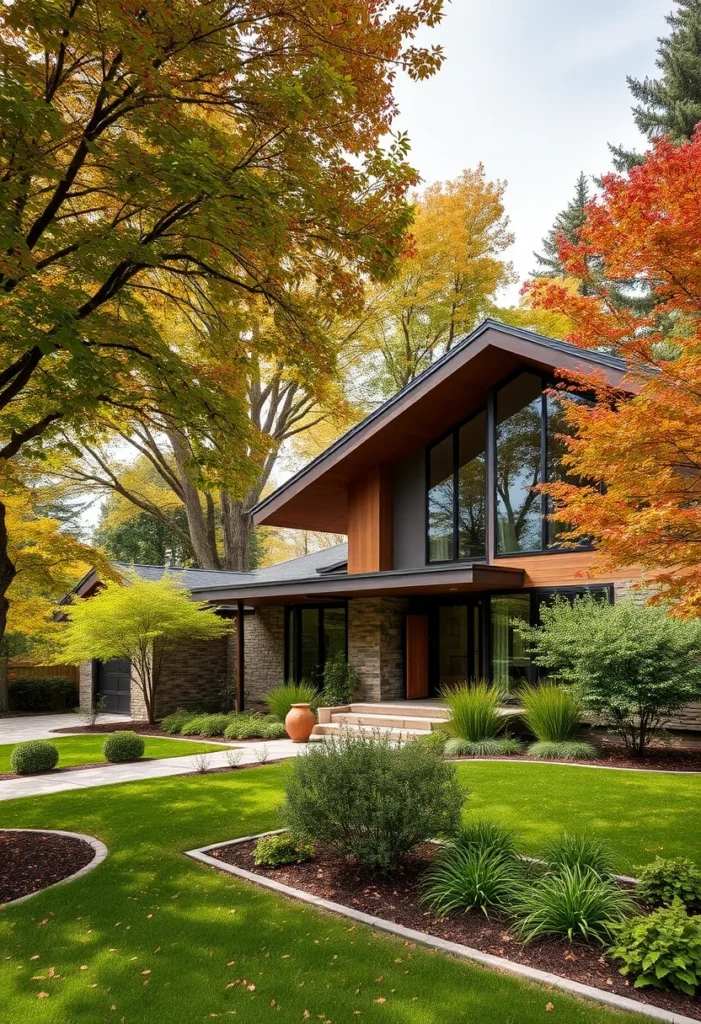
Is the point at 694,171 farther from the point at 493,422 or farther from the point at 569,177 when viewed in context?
the point at 569,177

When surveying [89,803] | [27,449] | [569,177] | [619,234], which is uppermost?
[569,177]

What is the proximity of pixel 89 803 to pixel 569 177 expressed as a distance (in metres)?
38.4

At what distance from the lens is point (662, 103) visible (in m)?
26.1

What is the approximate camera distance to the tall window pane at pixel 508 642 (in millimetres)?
13789

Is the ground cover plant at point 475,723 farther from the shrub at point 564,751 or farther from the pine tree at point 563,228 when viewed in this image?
the pine tree at point 563,228

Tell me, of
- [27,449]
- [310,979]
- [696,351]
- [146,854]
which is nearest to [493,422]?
[696,351]

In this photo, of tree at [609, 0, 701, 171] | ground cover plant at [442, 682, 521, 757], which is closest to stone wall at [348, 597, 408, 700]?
ground cover plant at [442, 682, 521, 757]

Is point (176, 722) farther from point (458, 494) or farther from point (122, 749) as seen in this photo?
point (458, 494)

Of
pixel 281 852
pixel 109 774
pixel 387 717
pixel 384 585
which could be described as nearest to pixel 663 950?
pixel 281 852

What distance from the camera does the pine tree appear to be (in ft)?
118

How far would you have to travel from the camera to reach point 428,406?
49.2 feet

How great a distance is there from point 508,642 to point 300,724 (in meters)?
4.25

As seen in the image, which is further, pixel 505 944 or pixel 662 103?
pixel 662 103

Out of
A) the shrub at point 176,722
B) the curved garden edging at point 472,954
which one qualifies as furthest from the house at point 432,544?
the curved garden edging at point 472,954
